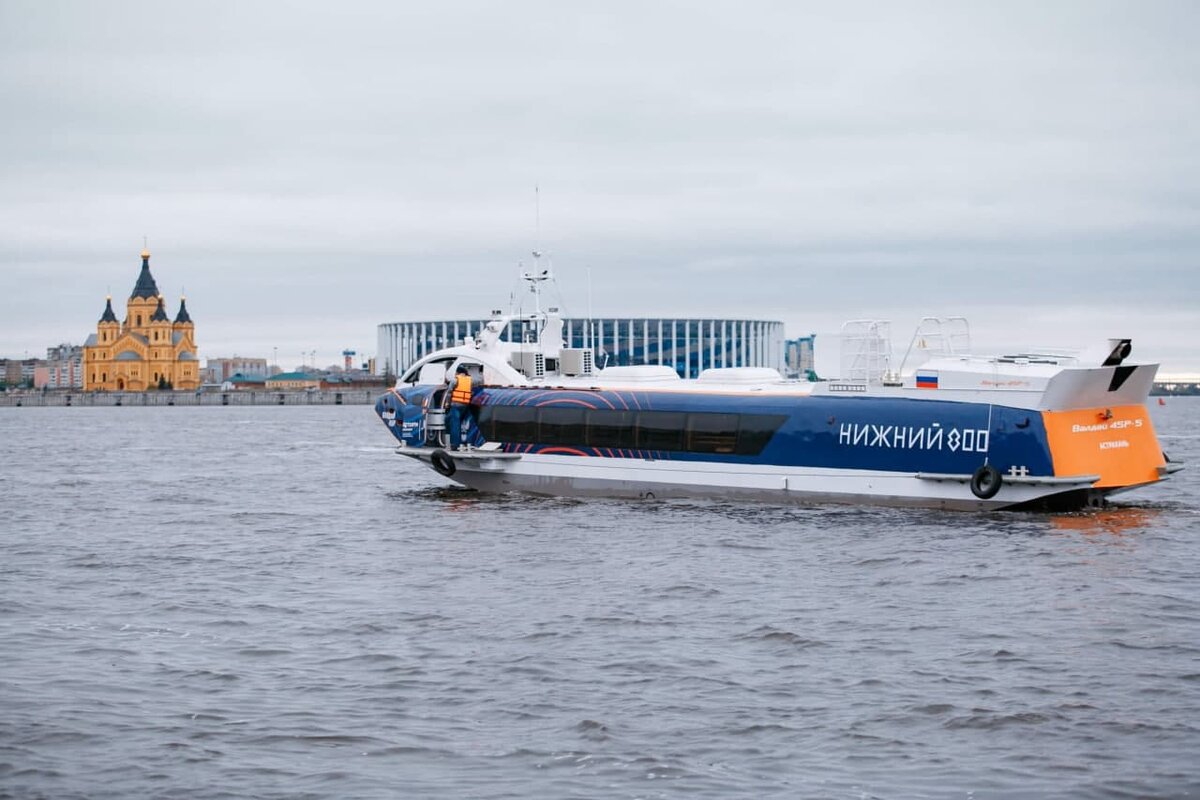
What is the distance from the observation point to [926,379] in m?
30.8

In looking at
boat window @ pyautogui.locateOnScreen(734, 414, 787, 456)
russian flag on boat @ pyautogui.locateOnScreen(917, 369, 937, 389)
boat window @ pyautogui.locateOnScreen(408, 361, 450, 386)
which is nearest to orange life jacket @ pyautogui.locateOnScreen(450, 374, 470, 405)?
boat window @ pyautogui.locateOnScreen(408, 361, 450, 386)

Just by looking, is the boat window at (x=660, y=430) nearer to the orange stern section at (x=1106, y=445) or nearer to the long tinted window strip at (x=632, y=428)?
the long tinted window strip at (x=632, y=428)

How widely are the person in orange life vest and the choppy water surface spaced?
21.0 feet

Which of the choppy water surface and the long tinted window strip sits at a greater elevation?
the long tinted window strip

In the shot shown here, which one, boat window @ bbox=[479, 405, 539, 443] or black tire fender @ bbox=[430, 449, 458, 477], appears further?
black tire fender @ bbox=[430, 449, 458, 477]

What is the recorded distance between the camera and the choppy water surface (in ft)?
40.3

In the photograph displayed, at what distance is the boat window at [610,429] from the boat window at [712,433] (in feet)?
5.26

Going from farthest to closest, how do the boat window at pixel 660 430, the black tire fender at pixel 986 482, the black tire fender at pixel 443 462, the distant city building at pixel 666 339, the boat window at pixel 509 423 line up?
the distant city building at pixel 666 339, the black tire fender at pixel 443 462, the boat window at pixel 509 423, the boat window at pixel 660 430, the black tire fender at pixel 986 482

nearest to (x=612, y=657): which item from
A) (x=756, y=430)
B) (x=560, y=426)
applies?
(x=756, y=430)

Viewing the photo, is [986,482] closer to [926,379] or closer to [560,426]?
[926,379]

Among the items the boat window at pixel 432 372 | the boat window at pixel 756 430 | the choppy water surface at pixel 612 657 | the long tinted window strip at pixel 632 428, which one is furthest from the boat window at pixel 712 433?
the boat window at pixel 432 372

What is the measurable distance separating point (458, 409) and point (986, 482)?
14.2 meters

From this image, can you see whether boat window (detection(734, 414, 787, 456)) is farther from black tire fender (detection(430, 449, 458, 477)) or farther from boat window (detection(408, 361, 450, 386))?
boat window (detection(408, 361, 450, 386))

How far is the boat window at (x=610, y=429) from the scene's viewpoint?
3394 cm
